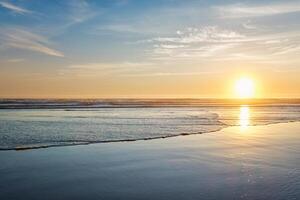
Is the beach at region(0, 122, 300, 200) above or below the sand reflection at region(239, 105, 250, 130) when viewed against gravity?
below

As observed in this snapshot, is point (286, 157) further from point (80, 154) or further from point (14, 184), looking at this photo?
point (14, 184)

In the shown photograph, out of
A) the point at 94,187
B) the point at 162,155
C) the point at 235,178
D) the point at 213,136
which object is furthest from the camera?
the point at 213,136

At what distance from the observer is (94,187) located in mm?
7789

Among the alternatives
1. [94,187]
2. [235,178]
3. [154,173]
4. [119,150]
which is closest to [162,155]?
[119,150]

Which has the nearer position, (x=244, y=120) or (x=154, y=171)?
(x=154, y=171)

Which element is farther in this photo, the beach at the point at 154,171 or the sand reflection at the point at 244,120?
the sand reflection at the point at 244,120

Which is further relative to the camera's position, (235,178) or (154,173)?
(154,173)

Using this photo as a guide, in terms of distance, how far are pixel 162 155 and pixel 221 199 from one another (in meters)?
5.06

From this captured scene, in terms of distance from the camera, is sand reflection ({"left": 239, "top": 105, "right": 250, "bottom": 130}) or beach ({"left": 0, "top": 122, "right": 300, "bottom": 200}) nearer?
beach ({"left": 0, "top": 122, "right": 300, "bottom": 200})

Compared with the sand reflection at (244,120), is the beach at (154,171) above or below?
below

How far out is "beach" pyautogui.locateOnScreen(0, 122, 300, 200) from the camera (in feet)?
24.2

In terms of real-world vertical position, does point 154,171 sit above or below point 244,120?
below

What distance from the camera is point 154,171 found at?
946 centimetres

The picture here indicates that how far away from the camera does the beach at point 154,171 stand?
24.2 feet
